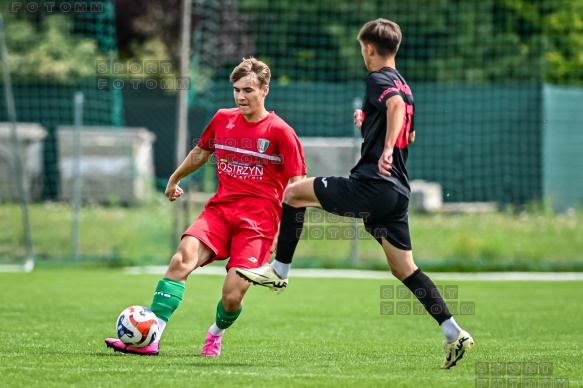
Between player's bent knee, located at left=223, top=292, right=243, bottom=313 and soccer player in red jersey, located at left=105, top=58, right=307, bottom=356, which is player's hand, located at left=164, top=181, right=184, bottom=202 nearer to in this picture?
soccer player in red jersey, located at left=105, top=58, right=307, bottom=356

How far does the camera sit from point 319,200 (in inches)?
249

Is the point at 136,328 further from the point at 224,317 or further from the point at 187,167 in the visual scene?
the point at 187,167

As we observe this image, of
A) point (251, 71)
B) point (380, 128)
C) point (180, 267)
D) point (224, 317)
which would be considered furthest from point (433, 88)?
point (380, 128)

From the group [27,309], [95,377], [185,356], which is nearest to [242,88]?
[185,356]

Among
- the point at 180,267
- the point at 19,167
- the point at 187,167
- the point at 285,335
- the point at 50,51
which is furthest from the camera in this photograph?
the point at 50,51

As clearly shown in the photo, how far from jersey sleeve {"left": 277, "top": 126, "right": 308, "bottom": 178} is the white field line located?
7550 mm

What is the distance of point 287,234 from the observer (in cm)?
647

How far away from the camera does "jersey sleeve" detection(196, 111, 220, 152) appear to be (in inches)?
287

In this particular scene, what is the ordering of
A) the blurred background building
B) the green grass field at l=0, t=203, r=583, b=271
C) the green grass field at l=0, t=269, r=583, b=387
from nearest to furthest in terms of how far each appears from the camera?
the green grass field at l=0, t=269, r=583, b=387 → the green grass field at l=0, t=203, r=583, b=271 → the blurred background building

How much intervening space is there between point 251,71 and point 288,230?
1.23 meters

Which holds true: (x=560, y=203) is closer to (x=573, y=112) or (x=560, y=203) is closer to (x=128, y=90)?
(x=573, y=112)

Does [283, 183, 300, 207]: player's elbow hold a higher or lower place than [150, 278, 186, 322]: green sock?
higher

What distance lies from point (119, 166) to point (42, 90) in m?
5.87

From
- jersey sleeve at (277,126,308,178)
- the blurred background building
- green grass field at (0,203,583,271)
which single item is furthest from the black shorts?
the blurred background building
